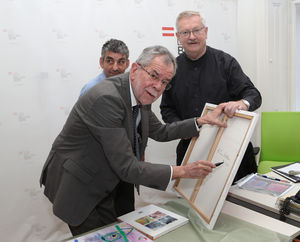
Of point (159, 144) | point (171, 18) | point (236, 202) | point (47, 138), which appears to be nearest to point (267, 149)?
point (159, 144)

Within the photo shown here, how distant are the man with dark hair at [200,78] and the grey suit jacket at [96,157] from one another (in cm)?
81

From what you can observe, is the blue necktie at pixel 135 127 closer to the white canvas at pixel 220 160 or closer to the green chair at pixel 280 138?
the white canvas at pixel 220 160

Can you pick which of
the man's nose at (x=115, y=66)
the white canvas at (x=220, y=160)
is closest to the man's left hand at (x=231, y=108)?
the white canvas at (x=220, y=160)

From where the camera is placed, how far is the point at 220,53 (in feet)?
7.02

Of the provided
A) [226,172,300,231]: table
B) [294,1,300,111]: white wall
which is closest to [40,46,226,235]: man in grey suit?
[226,172,300,231]: table

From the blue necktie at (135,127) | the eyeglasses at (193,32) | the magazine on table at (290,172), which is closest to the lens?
the blue necktie at (135,127)

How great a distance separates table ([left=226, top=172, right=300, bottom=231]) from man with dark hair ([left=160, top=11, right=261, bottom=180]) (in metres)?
0.52

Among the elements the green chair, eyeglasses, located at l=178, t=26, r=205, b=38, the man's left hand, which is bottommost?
the green chair

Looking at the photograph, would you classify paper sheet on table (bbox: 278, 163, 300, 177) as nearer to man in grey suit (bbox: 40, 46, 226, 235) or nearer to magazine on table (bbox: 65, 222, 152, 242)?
man in grey suit (bbox: 40, 46, 226, 235)

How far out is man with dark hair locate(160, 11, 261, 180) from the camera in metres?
1.96

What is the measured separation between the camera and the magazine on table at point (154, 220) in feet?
4.15

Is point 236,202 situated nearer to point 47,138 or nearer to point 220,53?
point 220,53

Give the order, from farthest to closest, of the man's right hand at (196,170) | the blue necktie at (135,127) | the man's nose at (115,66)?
the man's nose at (115,66)
the blue necktie at (135,127)
the man's right hand at (196,170)

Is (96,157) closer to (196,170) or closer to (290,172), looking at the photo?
(196,170)
